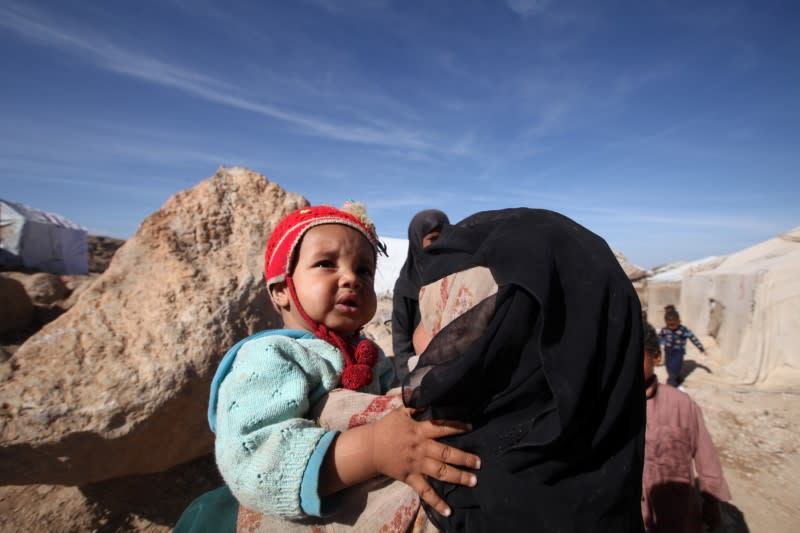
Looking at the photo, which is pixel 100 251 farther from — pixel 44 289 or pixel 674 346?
pixel 674 346

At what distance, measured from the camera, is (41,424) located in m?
2.05

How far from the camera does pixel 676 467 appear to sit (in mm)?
2379

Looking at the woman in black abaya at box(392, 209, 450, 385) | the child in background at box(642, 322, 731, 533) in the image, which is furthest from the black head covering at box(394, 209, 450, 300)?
the child in background at box(642, 322, 731, 533)

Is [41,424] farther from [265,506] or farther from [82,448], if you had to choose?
[265,506]

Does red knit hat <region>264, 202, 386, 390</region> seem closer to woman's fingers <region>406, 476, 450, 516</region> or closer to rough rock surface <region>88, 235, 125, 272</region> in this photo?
woman's fingers <region>406, 476, 450, 516</region>

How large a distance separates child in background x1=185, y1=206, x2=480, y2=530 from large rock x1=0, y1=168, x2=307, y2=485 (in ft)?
4.95

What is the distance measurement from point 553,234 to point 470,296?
0.65 feet

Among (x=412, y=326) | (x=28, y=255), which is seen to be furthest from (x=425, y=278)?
(x=28, y=255)

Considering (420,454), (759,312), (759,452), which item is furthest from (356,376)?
(759,312)

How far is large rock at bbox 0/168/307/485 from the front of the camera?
210 centimetres

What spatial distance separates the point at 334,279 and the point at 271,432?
54 cm

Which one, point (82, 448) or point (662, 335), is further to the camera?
point (662, 335)

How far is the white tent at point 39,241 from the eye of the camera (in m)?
13.3

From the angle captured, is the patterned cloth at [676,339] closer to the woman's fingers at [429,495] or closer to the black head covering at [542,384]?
the black head covering at [542,384]
